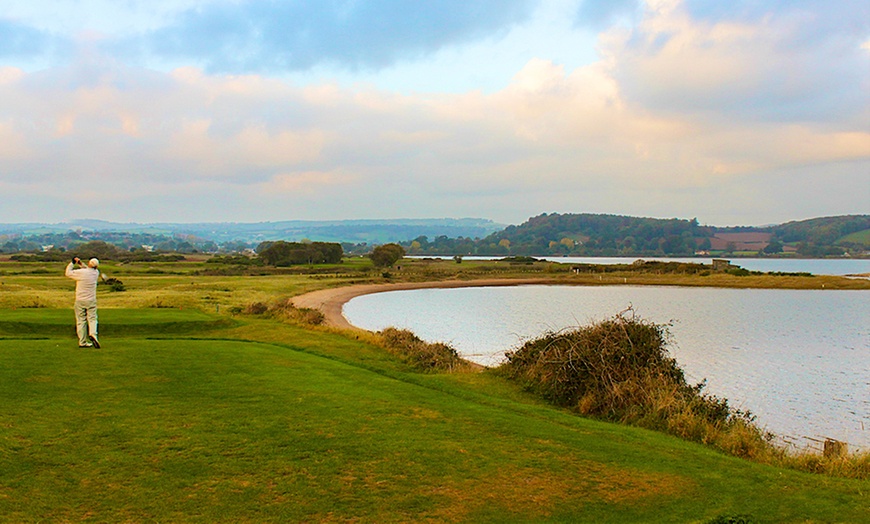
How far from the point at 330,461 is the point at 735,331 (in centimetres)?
3790

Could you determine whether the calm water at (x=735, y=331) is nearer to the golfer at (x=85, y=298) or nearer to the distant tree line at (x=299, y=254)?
the golfer at (x=85, y=298)

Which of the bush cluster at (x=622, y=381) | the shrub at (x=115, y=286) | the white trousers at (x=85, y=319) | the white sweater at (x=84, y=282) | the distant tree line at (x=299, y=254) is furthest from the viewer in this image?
the distant tree line at (x=299, y=254)

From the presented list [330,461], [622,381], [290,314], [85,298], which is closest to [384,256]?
[290,314]

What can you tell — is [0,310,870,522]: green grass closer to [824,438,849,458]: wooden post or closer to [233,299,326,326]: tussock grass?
[824,438,849,458]: wooden post

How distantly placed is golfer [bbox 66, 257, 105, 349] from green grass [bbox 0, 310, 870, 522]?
1.79 metres

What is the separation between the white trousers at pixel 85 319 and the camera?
544 inches

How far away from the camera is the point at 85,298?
13750mm

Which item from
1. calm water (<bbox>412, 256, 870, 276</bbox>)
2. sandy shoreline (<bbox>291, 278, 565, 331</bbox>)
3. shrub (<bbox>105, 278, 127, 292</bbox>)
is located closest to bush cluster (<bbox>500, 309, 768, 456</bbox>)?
sandy shoreline (<bbox>291, 278, 565, 331</bbox>)

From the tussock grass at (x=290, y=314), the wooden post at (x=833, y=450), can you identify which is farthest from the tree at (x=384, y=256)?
the wooden post at (x=833, y=450)

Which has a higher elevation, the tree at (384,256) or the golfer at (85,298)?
the golfer at (85,298)

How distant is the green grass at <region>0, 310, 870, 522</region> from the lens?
6.18 m

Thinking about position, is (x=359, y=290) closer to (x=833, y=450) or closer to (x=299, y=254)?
(x=299, y=254)

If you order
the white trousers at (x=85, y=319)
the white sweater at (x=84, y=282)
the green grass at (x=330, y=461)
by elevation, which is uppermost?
the white sweater at (x=84, y=282)

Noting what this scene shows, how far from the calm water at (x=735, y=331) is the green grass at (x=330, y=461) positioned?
9.89 meters
